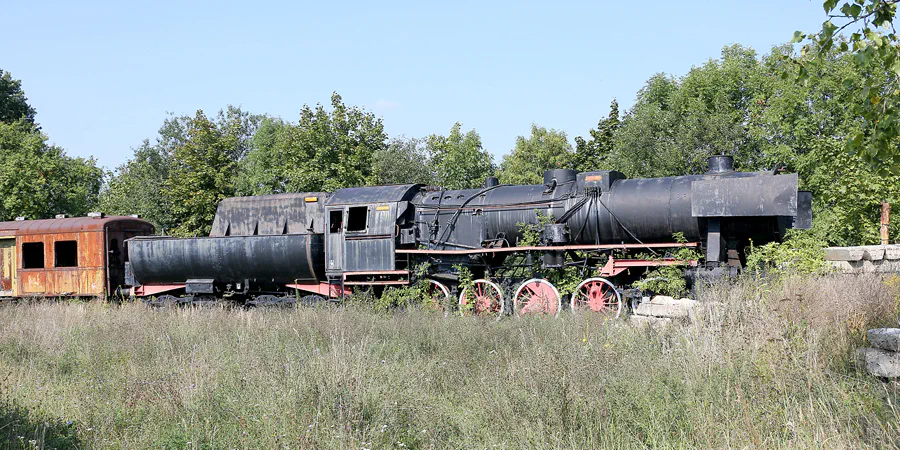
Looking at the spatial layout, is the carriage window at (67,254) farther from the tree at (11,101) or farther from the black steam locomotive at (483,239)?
the tree at (11,101)

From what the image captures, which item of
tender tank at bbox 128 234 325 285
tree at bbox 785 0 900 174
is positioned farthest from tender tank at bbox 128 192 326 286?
tree at bbox 785 0 900 174

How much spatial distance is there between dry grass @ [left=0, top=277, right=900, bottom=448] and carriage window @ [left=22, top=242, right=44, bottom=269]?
12314 millimetres

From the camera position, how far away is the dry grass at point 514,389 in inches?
250

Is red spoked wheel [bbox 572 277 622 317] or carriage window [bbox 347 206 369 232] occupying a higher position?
carriage window [bbox 347 206 369 232]

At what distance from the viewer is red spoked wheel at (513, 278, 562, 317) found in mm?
14297

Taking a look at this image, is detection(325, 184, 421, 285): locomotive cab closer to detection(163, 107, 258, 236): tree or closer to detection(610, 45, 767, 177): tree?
detection(163, 107, 258, 236): tree

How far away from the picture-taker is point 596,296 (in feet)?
47.6

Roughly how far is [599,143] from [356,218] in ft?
108

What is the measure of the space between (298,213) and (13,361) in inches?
317

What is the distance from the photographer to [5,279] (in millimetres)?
22078

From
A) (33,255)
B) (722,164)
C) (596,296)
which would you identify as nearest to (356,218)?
(596,296)

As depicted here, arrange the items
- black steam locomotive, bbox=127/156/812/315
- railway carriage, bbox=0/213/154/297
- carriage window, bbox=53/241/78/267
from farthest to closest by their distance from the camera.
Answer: carriage window, bbox=53/241/78/267 < railway carriage, bbox=0/213/154/297 < black steam locomotive, bbox=127/156/812/315

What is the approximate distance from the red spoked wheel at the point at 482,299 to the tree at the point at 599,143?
31.6 metres

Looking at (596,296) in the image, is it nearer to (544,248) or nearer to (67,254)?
(544,248)
